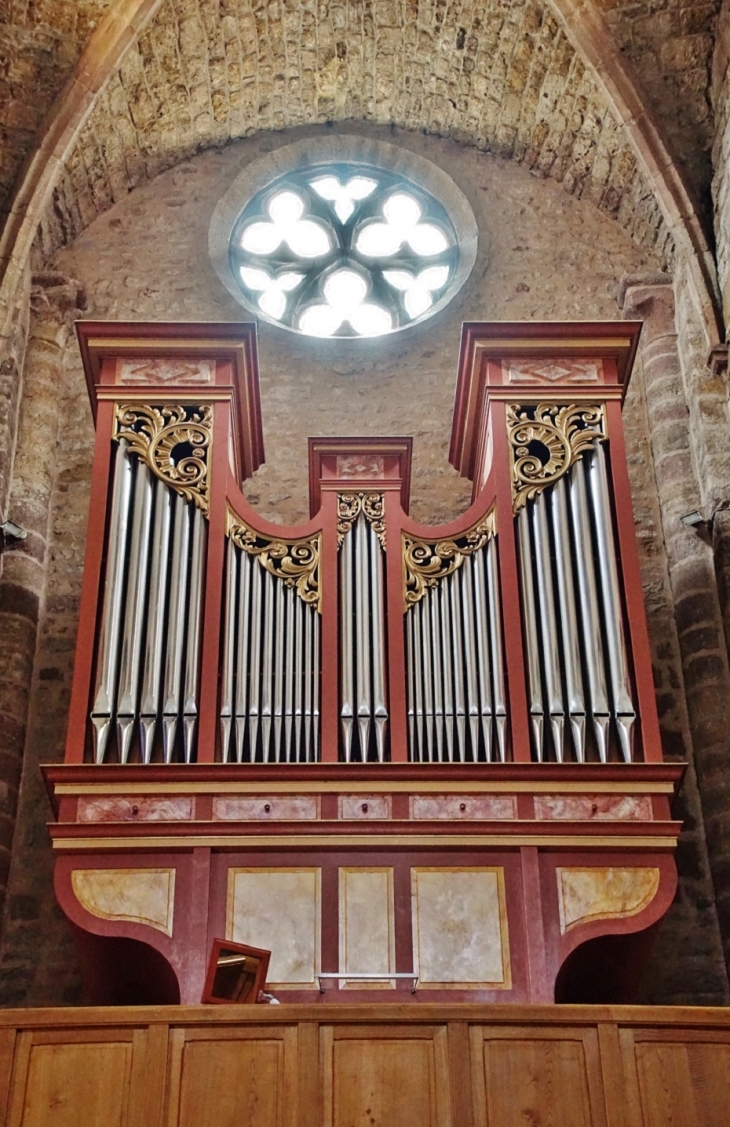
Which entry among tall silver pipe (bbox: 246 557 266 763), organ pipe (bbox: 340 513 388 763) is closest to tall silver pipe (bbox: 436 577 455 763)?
organ pipe (bbox: 340 513 388 763)

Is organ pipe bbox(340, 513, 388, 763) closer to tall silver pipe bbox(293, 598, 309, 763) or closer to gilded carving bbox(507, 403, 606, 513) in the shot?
tall silver pipe bbox(293, 598, 309, 763)

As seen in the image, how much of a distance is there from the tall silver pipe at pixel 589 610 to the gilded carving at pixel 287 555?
5.22 feet

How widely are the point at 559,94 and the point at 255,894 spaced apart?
7.50 meters

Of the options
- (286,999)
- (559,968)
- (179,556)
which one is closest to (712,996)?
(559,968)

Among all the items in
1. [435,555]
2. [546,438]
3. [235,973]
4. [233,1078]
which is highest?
[546,438]

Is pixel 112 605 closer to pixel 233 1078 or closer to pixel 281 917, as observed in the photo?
pixel 281 917

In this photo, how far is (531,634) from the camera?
871cm

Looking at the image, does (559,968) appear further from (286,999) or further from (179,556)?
(179,556)

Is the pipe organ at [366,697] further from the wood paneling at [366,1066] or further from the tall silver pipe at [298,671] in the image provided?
the wood paneling at [366,1066]

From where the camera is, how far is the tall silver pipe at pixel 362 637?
8438mm

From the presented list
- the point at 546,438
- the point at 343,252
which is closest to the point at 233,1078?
the point at 546,438

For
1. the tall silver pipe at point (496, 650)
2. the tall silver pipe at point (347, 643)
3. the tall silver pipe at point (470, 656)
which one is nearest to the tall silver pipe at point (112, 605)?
the tall silver pipe at point (347, 643)

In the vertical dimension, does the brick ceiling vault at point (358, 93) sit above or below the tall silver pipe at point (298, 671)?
above

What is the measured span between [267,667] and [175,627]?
1.99ft
